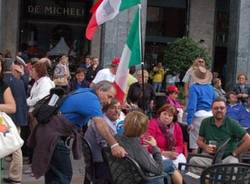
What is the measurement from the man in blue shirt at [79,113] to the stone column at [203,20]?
1955cm

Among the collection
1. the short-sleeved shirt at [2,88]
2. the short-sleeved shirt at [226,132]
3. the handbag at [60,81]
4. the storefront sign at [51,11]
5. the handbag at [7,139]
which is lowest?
the short-sleeved shirt at [226,132]

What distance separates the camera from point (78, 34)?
25016 millimetres

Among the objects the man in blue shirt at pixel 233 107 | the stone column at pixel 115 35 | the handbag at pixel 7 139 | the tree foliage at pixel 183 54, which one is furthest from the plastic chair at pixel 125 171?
the tree foliage at pixel 183 54

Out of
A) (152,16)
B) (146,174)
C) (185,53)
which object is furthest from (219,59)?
(146,174)

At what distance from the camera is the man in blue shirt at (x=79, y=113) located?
6.38 metres

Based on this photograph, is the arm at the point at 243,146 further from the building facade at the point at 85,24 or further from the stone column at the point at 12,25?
the stone column at the point at 12,25

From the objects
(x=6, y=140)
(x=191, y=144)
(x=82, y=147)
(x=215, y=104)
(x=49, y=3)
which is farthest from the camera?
(x=49, y=3)

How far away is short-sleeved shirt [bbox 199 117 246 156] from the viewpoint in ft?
24.7

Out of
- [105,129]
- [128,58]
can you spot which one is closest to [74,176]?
[128,58]

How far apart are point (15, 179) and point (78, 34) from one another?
1695cm

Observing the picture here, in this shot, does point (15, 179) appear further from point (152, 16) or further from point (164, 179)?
point (152, 16)

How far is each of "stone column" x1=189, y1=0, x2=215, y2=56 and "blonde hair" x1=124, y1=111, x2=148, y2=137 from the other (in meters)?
19.9

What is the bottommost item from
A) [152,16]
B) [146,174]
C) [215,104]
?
[146,174]

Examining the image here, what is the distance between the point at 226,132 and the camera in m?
7.61
